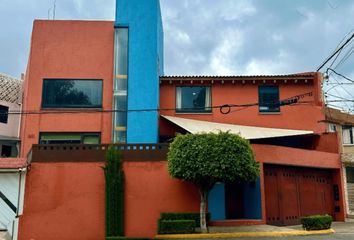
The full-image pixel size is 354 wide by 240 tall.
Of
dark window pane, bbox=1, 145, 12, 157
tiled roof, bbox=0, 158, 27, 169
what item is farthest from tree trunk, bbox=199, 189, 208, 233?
dark window pane, bbox=1, 145, 12, 157

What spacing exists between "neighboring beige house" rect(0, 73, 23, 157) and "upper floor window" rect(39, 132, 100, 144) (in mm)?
6779

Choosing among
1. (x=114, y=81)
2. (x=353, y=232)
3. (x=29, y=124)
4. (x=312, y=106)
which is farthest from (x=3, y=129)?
(x=353, y=232)

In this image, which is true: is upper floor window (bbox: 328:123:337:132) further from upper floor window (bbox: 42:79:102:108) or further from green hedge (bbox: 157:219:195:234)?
upper floor window (bbox: 42:79:102:108)

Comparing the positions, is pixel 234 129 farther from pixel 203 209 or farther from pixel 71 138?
pixel 71 138

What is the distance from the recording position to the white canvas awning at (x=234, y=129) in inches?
947

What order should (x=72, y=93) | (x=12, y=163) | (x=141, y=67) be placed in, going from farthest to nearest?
(x=72, y=93) → (x=141, y=67) → (x=12, y=163)

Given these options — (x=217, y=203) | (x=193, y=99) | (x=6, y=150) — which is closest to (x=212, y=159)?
(x=217, y=203)

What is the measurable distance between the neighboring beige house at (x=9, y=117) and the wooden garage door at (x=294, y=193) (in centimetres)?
1877

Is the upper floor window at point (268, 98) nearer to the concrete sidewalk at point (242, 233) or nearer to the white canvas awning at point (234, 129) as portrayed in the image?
the white canvas awning at point (234, 129)

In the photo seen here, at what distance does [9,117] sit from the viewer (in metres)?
31.8

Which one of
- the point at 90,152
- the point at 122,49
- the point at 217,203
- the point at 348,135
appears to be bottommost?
the point at 217,203

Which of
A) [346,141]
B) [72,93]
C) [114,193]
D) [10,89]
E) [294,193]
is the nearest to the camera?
[114,193]

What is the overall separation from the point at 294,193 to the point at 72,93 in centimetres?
1482

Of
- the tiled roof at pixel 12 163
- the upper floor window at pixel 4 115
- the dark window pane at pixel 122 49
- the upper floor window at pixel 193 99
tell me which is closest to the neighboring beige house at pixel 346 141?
the upper floor window at pixel 193 99
